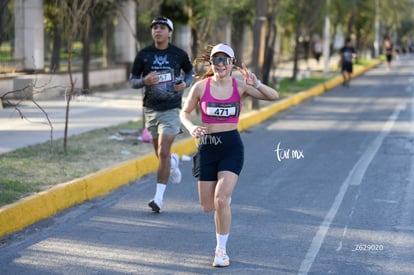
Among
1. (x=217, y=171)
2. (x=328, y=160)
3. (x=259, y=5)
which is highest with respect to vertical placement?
(x=259, y=5)

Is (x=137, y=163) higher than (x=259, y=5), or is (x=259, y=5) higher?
(x=259, y=5)

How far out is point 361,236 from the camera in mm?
7613

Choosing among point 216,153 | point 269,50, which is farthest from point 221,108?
point 269,50

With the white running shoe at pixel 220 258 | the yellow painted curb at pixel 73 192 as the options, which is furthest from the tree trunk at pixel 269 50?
the white running shoe at pixel 220 258

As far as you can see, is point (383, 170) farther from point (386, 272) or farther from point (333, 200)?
point (386, 272)

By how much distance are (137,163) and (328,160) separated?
10.1ft

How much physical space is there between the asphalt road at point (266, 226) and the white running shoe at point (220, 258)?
0.23 feet

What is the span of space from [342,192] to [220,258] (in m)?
3.59

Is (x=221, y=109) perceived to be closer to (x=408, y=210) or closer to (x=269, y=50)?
(x=408, y=210)

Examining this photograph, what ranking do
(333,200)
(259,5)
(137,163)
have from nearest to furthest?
(333,200) < (137,163) < (259,5)

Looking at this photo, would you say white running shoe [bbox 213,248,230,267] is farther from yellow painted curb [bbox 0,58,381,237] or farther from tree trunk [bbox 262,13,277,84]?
tree trunk [bbox 262,13,277,84]

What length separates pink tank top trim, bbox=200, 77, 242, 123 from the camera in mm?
6793

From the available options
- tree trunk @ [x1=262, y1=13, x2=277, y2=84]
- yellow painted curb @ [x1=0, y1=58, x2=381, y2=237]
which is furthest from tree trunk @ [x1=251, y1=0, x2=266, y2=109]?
yellow painted curb @ [x1=0, y1=58, x2=381, y2=237]

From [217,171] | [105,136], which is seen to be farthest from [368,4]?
[217,171]
